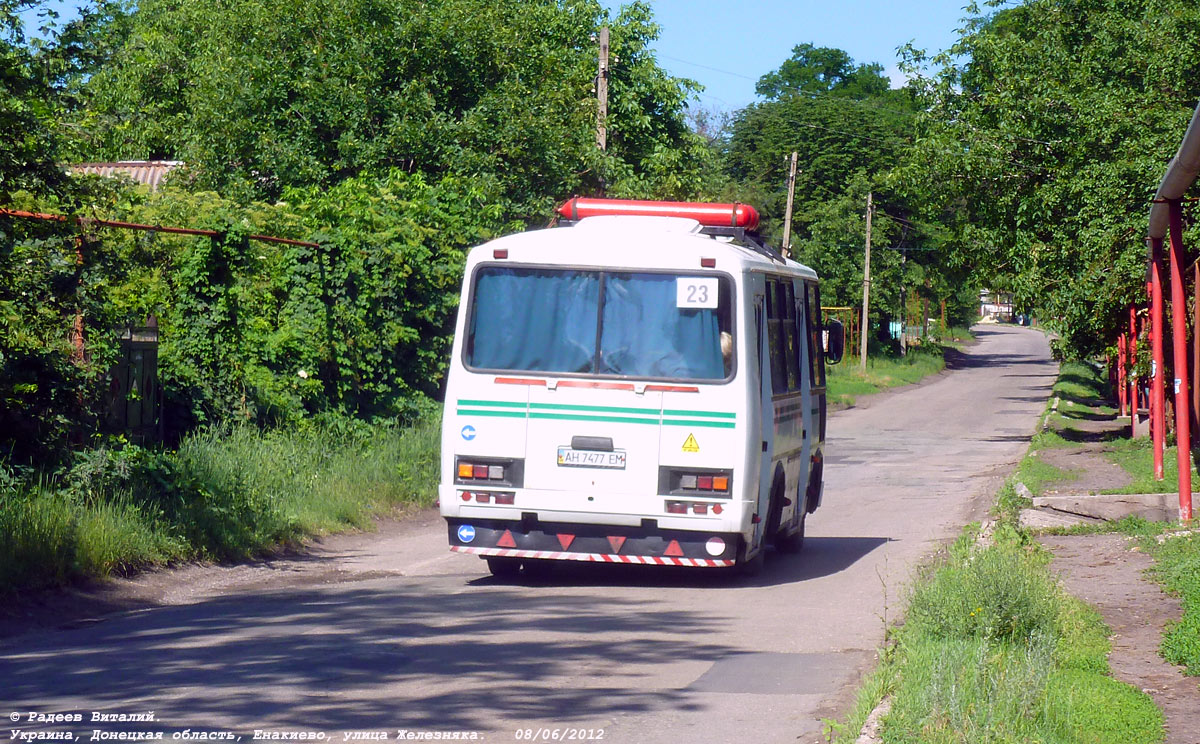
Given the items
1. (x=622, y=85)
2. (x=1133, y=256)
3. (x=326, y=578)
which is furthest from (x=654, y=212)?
(x=622, y=85)

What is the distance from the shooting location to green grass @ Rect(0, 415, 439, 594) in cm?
969

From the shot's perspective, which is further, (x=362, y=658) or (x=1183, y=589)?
(x=1183, y=589)

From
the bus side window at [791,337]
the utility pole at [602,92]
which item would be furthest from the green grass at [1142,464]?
the utility pole at [602,92]

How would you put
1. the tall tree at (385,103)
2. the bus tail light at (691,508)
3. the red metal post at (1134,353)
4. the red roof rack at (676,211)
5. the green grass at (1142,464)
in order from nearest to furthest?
the bus tail light at (691,508) < the red roof rack at (676,211) < the green grass at (1142,464) < the red metal post at (1134,353) < the tall tree at (385,103)

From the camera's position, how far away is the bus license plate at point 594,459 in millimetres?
9953

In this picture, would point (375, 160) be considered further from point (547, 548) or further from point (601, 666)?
point (601, 666)

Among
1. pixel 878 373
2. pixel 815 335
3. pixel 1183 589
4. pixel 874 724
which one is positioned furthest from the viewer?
pixel 878 373

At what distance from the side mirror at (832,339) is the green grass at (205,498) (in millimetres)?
4959

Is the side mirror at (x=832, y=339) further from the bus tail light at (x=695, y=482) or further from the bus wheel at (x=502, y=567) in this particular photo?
the bus wheel at (x=502, y=567)

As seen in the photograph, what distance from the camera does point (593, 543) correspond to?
10031mm

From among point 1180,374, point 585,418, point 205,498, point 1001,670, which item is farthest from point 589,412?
point 1180,374

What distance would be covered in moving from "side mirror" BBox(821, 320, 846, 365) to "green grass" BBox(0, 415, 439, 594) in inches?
195

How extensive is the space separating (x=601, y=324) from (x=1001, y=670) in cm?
471

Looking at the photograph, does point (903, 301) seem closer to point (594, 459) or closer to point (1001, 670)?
point (594, 459)
